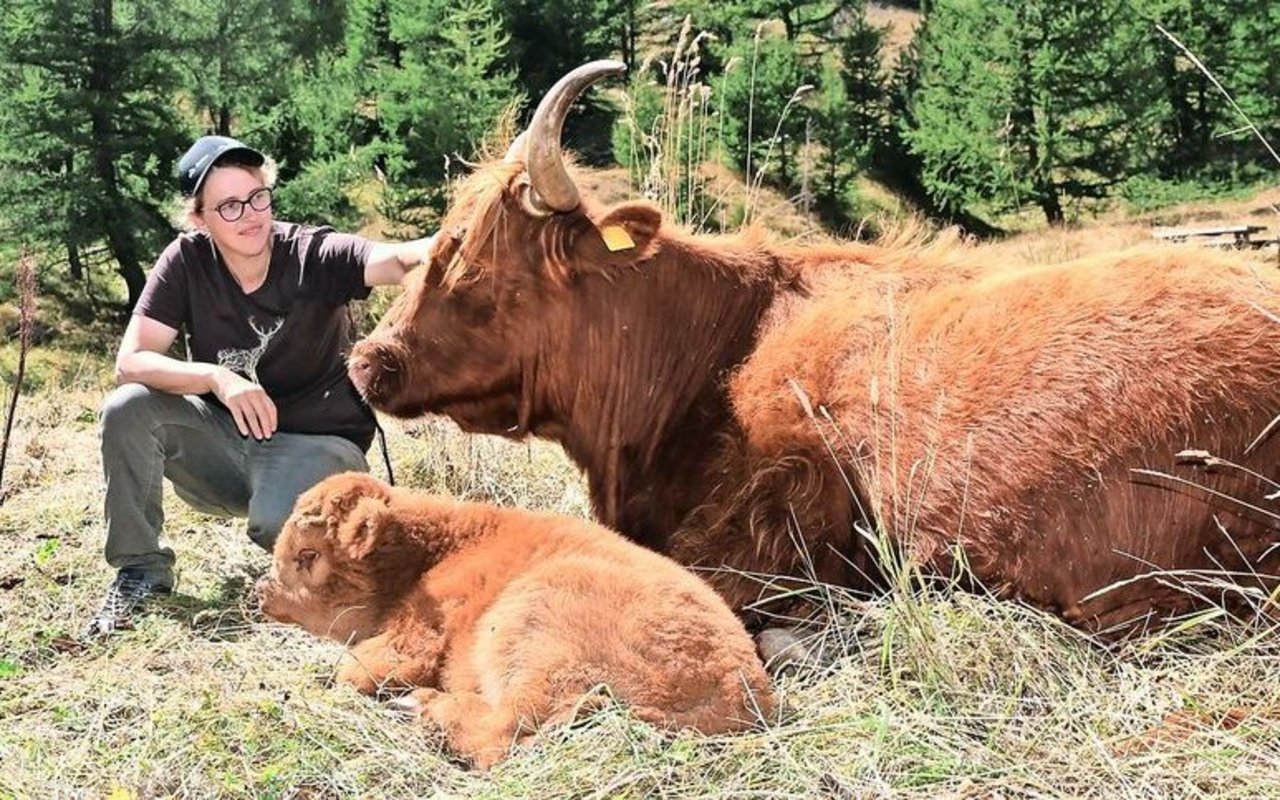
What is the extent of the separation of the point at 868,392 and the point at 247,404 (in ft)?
8.34

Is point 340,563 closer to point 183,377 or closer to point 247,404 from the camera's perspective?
point 247,404

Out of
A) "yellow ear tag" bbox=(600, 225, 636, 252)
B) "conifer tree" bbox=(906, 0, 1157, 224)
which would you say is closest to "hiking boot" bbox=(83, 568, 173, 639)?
"yellow ear tag" bbox=(600, 225, 636, 252)

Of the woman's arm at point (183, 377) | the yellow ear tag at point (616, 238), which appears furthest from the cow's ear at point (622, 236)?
the woman's arm at point (183, 377)

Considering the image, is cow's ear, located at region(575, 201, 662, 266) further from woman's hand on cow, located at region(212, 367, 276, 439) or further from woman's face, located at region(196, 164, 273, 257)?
woman's face, located at region(196, 164, 273, 257)

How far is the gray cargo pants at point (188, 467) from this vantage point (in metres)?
5.12

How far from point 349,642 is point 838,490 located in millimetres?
1895

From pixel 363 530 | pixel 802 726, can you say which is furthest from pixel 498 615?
pixel 802 726

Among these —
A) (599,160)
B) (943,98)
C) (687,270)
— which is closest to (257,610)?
(687,270)

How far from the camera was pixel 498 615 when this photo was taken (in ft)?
12.3

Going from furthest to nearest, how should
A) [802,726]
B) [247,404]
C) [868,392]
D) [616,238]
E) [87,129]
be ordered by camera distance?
[87,129] < [247,404] < [616,238] < [868,392] < [802,726]

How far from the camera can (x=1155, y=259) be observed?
13.8ft

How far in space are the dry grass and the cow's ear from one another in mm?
1627

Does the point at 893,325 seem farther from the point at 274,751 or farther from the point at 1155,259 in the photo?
the point at 274,751

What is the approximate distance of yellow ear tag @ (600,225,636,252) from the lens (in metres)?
4.71
